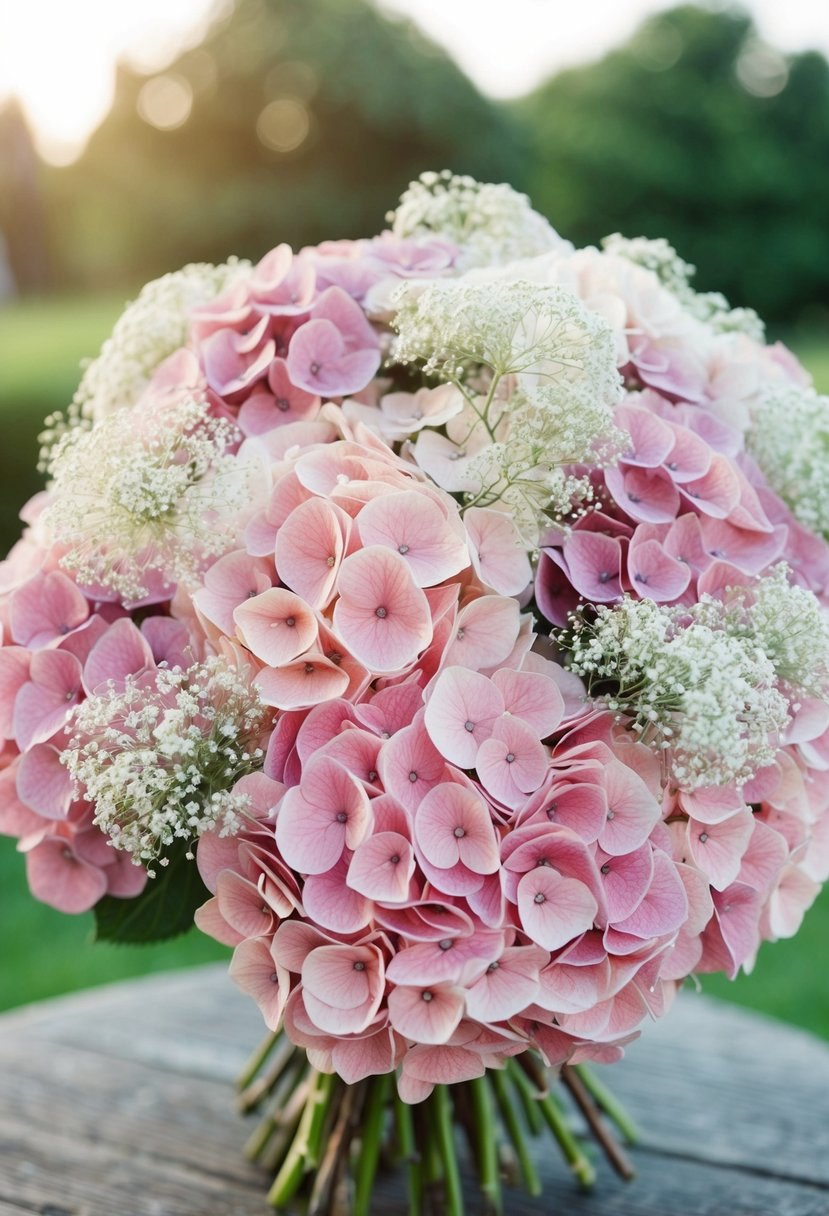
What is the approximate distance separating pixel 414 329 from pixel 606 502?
20cm

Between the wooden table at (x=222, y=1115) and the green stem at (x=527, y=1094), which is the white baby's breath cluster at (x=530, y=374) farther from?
the wooden table at (x=222, y=1115)

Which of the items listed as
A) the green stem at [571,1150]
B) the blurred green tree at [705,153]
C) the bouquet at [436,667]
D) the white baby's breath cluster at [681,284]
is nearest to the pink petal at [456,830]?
the bouquet at [436,667]

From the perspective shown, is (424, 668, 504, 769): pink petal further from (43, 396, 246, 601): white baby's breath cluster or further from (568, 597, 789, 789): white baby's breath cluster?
(43, 396, 246, 601): white baby's breath cluster

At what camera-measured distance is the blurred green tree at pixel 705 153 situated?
17.0m

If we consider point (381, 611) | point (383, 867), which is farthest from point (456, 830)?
point (381, 611)

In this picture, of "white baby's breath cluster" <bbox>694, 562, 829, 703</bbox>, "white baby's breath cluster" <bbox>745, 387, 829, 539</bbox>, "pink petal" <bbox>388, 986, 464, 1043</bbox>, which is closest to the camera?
"pink petal" <bbox>388, 986, 464, 1043</bbox>

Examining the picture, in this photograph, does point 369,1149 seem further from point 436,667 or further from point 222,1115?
point 436,667

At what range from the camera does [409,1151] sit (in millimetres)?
1051

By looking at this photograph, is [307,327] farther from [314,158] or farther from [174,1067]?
[314,158]

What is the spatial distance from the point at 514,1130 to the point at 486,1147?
0.25 ft

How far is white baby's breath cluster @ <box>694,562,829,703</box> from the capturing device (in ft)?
2.65

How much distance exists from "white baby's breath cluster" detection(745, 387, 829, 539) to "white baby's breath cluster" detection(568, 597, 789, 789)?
23 cm

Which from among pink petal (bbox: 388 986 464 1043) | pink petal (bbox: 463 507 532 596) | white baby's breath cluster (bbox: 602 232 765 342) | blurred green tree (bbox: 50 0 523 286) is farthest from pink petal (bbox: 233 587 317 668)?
blurred green tree (bbox: 50 0 523 286)

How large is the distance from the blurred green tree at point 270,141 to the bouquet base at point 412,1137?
1139cm
